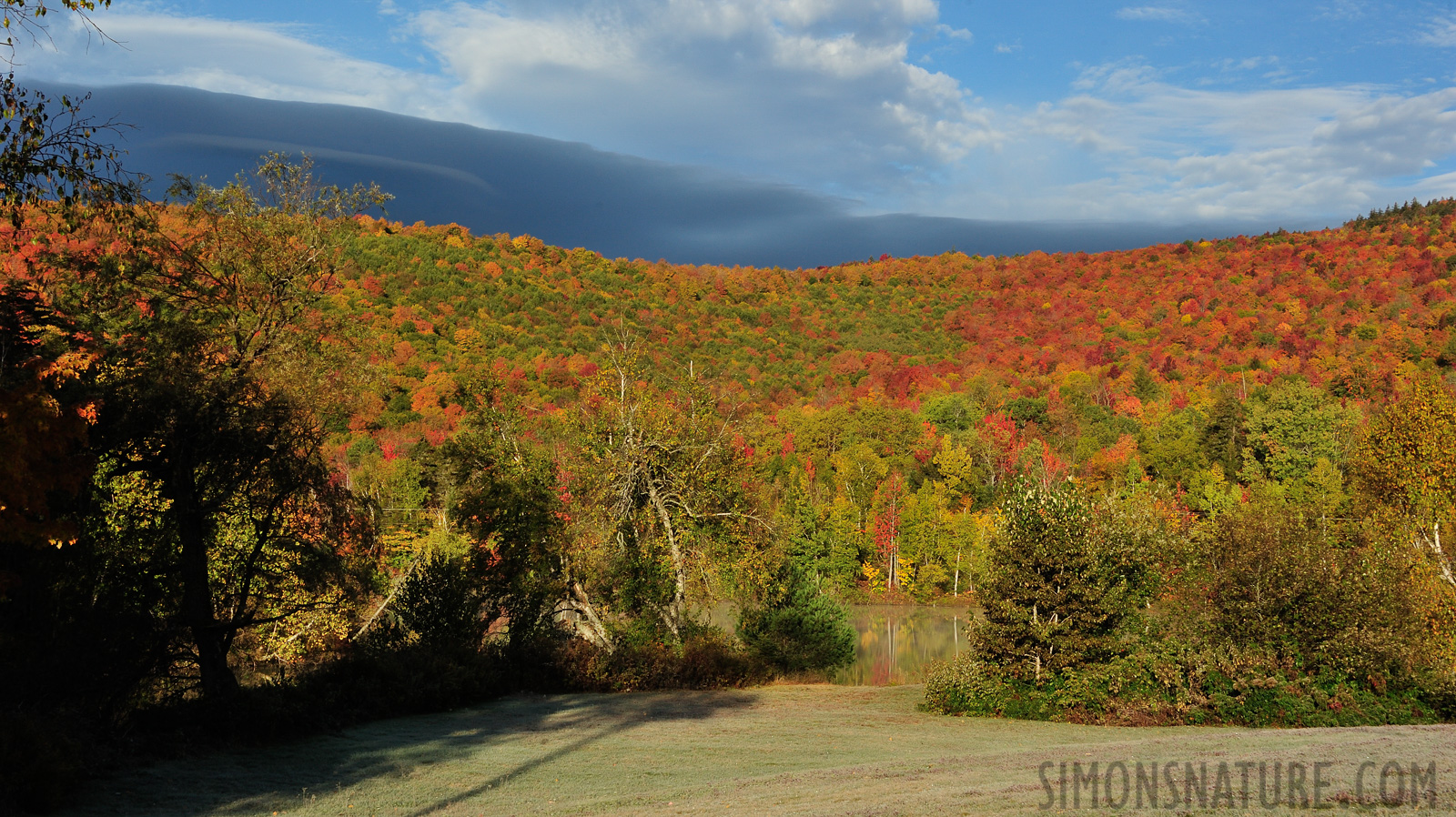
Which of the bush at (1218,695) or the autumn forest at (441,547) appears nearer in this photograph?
the autumn forest at (441,547)

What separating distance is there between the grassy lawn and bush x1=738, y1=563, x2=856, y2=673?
840cm

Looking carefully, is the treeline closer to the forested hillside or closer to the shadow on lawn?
the forested hillside

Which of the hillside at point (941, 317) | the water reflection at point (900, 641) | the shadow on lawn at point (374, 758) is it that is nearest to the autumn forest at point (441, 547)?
the shadow on lawn at point (374, 758)

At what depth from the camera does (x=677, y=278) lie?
127375mm

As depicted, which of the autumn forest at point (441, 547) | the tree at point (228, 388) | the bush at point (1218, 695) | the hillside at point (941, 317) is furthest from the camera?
the hillside at point (941, 317)

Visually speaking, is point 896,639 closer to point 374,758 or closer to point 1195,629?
point 1195,629

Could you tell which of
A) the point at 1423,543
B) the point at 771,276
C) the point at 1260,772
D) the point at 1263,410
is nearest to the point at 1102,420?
the point at 1263,410

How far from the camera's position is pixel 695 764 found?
12.8 meters

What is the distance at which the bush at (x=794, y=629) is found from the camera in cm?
2662

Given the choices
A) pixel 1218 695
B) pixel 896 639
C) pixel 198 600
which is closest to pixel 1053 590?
pixel 1218 695

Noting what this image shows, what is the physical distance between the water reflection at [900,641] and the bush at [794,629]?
1.50 meters

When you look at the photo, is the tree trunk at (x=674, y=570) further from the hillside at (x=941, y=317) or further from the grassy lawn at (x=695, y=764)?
the hillside at (x=941, y=317)

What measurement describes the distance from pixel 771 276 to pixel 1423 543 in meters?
117

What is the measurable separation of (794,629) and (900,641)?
20.8m
